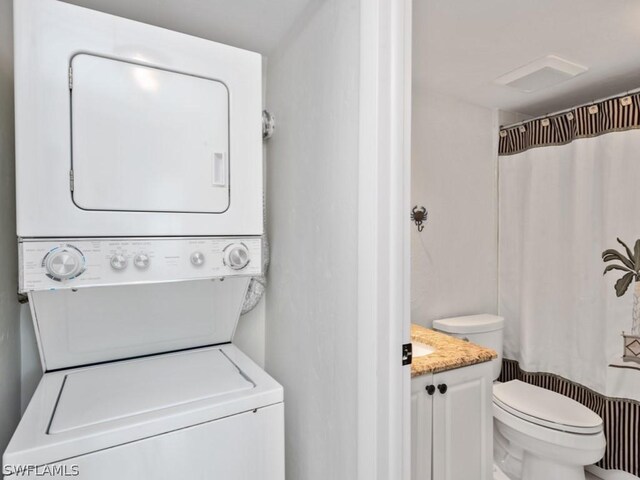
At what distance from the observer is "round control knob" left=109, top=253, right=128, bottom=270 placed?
1.10 metres

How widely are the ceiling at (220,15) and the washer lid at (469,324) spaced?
6.98ft

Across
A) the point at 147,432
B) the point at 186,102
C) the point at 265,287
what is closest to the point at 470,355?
the point at 265,287

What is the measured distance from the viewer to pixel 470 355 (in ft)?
5.80

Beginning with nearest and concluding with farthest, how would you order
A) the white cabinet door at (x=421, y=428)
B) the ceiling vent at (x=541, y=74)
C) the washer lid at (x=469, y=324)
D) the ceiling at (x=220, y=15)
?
the ceiling at (x=220, y=15) < the white cabinet door at (x=421, y=428) < the ceiling vent at (x=541, y=74) < the washer lid at (x=469, y=324)

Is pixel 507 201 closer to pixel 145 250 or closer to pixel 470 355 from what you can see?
pixel 470 355

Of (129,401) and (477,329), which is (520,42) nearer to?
(477,329)

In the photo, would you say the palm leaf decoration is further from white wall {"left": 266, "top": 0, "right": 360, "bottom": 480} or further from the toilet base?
white wall {"left": 266, "top": 0, "right": 360, "bottom": 480}

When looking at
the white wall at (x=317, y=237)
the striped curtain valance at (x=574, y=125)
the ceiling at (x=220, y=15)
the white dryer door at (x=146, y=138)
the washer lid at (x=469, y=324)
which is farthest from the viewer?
the washer lid at (x=469, y=324)

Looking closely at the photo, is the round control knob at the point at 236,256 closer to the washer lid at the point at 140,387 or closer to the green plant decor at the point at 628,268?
the washer lid at the point at 140,387

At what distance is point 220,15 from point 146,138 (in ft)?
2.49

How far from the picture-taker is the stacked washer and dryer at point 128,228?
3.26 ft

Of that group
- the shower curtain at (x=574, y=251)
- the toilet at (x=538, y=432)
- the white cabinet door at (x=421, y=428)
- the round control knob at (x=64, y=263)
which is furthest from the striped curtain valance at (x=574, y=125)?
the round control knob at (x=64, y=263)

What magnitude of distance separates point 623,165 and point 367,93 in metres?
2.18

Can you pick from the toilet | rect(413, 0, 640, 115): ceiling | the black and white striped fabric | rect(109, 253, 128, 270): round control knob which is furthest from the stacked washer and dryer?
the black and white striped fabric
